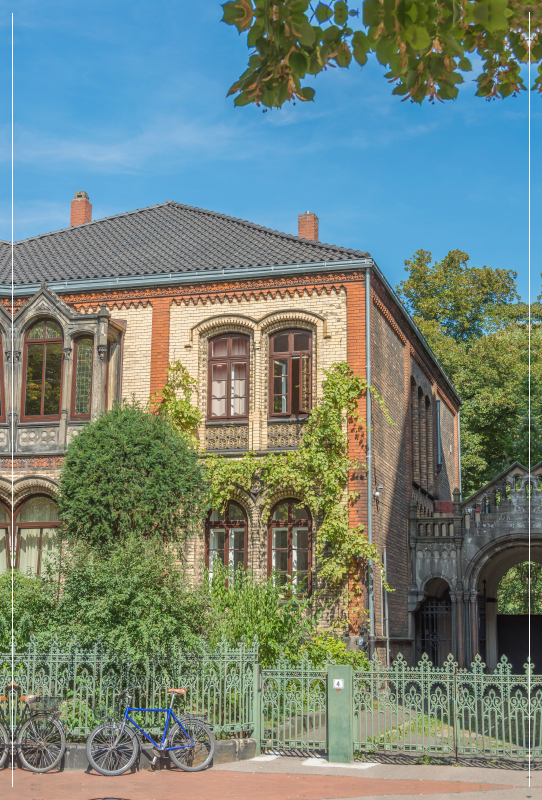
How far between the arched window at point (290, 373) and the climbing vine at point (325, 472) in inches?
19.5

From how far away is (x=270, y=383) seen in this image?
2127cm

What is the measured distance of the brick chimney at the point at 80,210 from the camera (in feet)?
92.7

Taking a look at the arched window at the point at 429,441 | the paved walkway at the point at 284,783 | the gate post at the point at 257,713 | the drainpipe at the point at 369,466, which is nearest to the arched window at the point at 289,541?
the drainpipe at the point at 369,466

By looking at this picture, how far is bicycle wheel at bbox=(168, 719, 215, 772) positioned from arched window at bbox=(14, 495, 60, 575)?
9586 mm

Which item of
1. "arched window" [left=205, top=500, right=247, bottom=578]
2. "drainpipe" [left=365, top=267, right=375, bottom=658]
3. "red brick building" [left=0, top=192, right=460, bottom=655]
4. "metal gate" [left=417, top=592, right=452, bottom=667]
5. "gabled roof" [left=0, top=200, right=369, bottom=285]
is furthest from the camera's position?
"metal gate" [left=417, top=592, right=452, bottom=667]

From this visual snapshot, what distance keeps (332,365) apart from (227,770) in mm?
10306

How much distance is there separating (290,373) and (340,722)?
376 inches

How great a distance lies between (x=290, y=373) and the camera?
21.1 meters

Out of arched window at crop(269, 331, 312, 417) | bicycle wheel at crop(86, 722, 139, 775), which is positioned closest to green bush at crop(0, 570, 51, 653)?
bicycle wheel at crop(86, 722, 139, 775)

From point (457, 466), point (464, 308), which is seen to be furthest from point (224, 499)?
point (464, 308)

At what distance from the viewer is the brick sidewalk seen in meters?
10.9

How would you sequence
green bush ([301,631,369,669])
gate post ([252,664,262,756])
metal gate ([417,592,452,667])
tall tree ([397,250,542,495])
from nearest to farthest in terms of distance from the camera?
gate post ([252,664,262,756])
green bush ([301,631,369,669])
metal gate ([417,592,452,667])
tall tree ([397,250,542,495])

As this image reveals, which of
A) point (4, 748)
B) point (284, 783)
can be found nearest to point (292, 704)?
point (284, 783)

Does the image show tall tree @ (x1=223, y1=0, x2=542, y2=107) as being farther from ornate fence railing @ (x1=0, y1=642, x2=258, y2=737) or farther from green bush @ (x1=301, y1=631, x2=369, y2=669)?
green bush @ (x1=301, y1=631, x2=369, y2=669)
